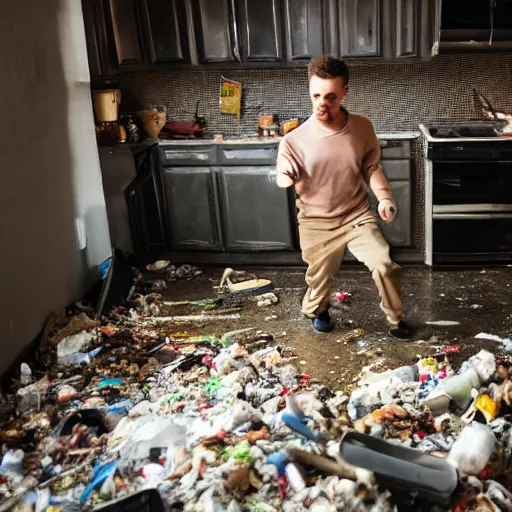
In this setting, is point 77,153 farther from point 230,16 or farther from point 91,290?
point 230,16

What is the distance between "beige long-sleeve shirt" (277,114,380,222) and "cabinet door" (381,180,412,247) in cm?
128

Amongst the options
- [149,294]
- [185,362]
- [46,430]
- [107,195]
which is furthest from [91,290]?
[46,430]

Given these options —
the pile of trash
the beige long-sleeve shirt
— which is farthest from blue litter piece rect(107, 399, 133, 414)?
the beige long-sleeve shirt

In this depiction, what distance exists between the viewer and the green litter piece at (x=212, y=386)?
138 inches

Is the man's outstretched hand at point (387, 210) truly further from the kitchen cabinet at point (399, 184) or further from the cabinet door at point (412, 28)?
the cabinet door at point (412, 28)

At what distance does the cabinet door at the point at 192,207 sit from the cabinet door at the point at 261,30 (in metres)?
0.97

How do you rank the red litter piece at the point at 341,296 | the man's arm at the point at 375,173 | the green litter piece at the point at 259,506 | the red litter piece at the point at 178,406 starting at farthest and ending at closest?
the red litter piece at the point at 341,296
the man's arm at the point at 375,173
the red litter piece at the point at 178,406
the green litter piece at the point at 259,506

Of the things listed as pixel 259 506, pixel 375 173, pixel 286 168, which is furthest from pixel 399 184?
pixel 259 506

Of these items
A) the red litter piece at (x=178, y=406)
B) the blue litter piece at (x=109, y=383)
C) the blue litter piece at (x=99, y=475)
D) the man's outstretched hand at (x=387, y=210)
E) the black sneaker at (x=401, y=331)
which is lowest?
the black sneaker at (x=401, y=331)

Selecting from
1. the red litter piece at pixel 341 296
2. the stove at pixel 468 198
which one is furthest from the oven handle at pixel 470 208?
the red litter piece at pixel 341 296

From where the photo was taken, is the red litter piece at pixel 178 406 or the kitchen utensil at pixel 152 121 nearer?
the red litter piece at pixel 178 406

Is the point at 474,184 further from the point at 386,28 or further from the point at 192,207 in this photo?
the point at 192,207

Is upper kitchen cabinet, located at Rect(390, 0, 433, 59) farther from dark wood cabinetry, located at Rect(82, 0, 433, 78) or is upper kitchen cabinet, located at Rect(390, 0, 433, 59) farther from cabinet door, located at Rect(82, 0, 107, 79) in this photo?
cabinet door, located at Rect(82, 0, 107, 79)

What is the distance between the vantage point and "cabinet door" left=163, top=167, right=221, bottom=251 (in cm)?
545
